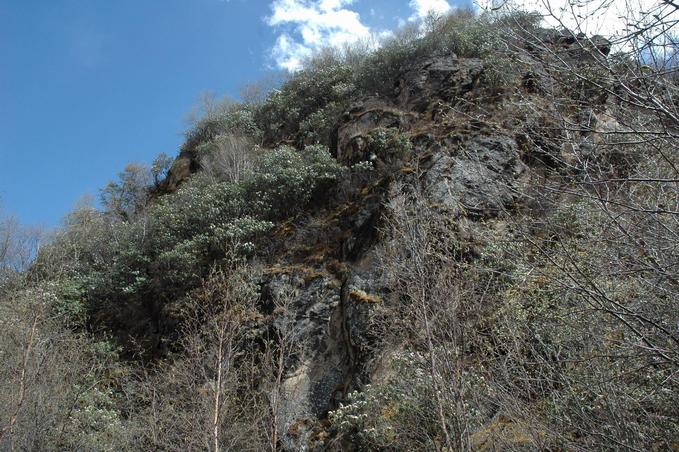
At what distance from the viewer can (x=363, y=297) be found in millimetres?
11609

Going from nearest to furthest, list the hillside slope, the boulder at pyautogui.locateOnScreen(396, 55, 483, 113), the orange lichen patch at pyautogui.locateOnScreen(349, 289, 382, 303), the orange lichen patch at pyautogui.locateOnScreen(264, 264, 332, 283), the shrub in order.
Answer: the hillside slope
the orange lichen patch at pyautogui.locateOnScreen(349, 289, 382, 303)
the orange lichen patch at pyautogui.locateOnScreen(264, 264, 332, 283)
the shrub
the boulder at pyautogui.locateOnScreen(396, 55, 483, 113)

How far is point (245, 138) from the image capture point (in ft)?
74.9

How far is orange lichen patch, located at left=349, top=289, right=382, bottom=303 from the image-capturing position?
37.3 ft

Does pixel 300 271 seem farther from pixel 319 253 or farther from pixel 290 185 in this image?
pixel 290 185

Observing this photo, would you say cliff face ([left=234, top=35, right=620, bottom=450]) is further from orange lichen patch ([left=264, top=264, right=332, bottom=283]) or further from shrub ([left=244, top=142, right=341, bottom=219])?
shrub ([left=244, top=142, right=341, bottom=219])

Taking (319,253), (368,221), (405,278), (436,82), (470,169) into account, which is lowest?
(405,278)

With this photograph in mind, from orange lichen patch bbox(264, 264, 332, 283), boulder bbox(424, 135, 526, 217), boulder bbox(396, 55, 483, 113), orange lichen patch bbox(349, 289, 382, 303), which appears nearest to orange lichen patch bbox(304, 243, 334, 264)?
orange lichen patch bbox(264, 264, 332, 283)

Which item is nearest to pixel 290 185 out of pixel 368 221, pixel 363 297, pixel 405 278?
pixel 368 221

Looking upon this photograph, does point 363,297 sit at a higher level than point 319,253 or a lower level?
lower

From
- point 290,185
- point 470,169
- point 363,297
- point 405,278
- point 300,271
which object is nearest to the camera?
point 405,278

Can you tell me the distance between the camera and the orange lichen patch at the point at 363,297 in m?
11.4

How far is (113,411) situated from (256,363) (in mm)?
3072

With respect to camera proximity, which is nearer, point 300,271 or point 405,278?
point 405,278

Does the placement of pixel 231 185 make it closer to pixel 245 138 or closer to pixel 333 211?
pixel 333 211
